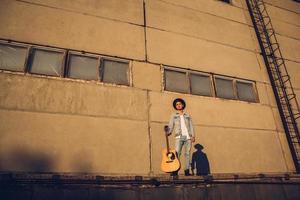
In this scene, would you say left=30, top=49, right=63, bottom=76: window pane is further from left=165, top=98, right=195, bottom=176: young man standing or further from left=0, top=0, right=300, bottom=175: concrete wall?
left=165, top=98, right=195, bottom=176: young man standing

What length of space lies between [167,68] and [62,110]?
126 inches

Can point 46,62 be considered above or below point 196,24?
below

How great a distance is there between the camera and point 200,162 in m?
6.39

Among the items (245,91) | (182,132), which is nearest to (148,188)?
(182,132)

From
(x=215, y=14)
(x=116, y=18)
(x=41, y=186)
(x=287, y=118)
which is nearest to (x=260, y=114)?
(x=287, y=118)

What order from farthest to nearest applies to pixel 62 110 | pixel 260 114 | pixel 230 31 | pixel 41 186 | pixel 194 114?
pixel 230 31 < pixel 260 114 < pixel 194 114 < pixel 62 110 < pixel 41 186

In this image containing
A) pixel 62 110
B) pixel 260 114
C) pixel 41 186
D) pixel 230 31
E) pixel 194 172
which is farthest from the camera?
pixel 230 31

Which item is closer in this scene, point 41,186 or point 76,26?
point 41,186

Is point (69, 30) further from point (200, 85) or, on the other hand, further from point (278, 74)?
point (278, 74)

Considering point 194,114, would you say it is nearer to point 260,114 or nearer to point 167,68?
point 167,68

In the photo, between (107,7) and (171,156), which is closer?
(171,156)

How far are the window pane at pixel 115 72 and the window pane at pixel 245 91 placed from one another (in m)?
3.88

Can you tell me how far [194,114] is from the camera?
6852 mm

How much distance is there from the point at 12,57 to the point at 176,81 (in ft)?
14.0
